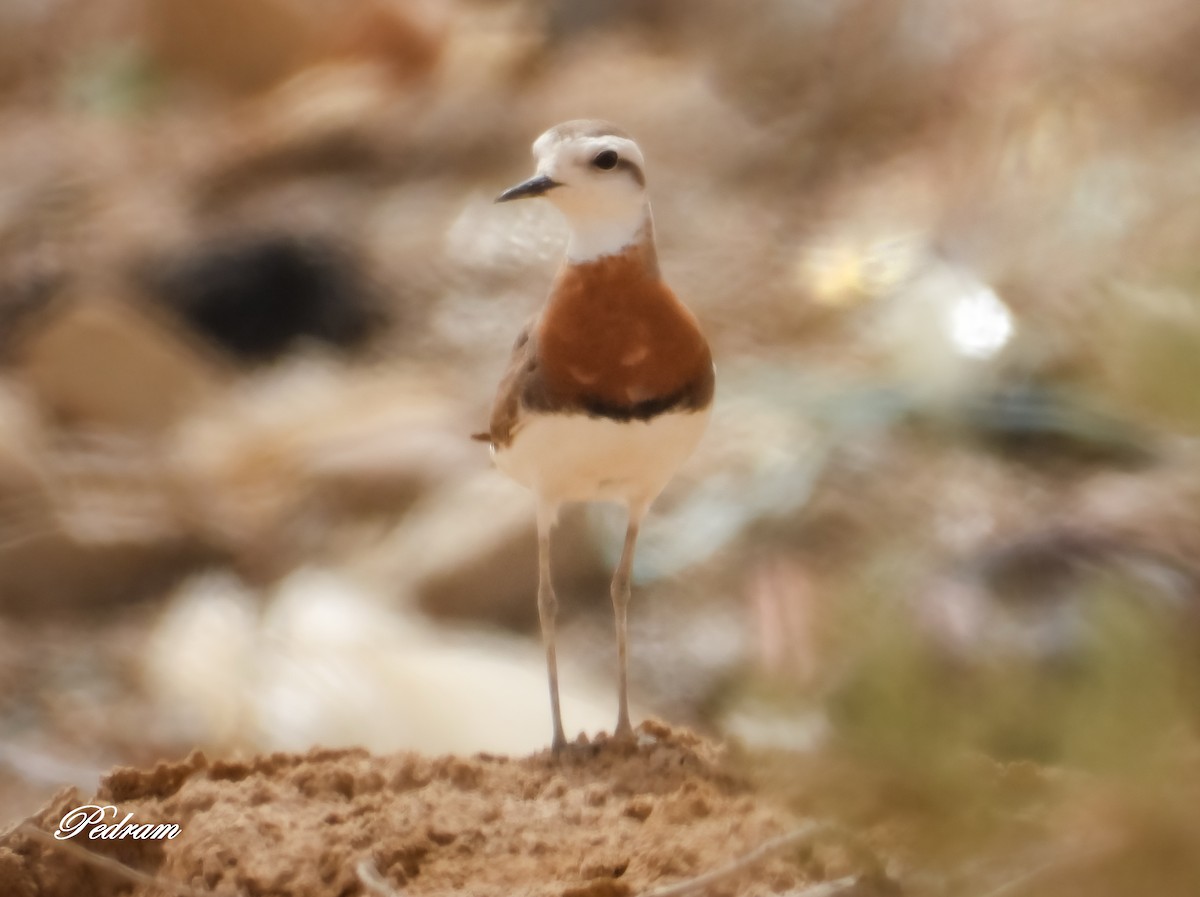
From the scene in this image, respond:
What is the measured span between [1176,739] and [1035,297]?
920 millimetres

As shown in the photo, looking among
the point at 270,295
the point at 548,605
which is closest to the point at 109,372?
the point at 270,295

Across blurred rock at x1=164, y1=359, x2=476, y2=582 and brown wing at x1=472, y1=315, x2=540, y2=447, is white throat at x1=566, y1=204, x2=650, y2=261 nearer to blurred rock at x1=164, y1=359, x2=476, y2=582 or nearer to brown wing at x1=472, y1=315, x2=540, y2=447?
brown wing at x1=472, y1=315, x2=540, y2=447

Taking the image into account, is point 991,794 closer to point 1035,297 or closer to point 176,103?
point 1035,297

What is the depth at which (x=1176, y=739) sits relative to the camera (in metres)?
0.22

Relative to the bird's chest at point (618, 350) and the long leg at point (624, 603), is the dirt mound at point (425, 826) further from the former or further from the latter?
the bird's chest at point (618, 350)

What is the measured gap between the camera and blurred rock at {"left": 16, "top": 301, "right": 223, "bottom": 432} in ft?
6.85

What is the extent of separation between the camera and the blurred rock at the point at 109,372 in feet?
6.85

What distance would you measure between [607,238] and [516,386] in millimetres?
99

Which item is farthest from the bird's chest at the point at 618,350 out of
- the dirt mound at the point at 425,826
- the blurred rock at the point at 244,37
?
the blurred rock at the point at 244,37

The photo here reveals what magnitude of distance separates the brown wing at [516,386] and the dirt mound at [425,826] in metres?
0.19

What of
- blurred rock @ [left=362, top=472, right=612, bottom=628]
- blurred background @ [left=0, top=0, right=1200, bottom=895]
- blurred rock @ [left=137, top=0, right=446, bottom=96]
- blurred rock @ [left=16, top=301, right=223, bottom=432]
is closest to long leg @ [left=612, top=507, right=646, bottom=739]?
blurred background @ [left=0, top=0, right=1200, bottom=895]

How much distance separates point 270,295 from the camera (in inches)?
87.4

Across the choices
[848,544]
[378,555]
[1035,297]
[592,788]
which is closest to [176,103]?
[378,555]
